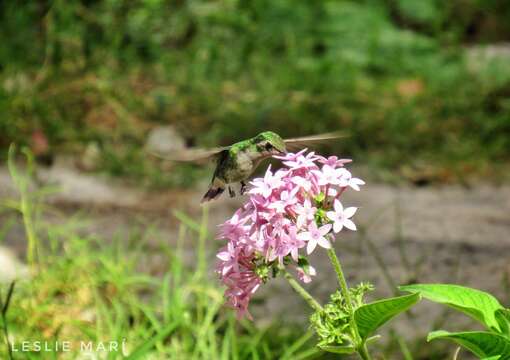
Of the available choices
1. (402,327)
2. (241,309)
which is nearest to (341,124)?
(402,327)

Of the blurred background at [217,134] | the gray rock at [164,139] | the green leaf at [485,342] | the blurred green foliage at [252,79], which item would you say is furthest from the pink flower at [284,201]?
the gray rock at [164,139]

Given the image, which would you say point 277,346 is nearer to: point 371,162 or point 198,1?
point 371,162

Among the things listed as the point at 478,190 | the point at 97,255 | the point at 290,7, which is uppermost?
the point at 290,7

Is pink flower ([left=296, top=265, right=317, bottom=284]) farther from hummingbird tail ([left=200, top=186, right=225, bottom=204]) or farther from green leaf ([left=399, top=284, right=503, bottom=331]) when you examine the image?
hummingbird tail ([left=200, top=186, right=225, bottom=204])

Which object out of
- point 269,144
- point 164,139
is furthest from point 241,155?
point 164,139

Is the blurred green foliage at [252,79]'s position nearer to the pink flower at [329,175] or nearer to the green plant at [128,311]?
the green plant at [128,311]
